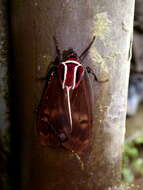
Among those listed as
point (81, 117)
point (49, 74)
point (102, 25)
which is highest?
point (102, 25)

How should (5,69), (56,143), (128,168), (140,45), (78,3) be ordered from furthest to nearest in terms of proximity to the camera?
1. (140,45)
2. (128,168)
3. (5,69)
4. (56,143)
5. (78,3)

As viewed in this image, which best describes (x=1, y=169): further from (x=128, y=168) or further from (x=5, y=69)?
(x=128, y=168)

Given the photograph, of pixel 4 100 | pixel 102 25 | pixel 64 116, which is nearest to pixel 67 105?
pixel 64 116

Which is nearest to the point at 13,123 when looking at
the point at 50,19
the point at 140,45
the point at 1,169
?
the point at 1,169

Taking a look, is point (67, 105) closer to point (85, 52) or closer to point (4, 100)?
point (85, 52)

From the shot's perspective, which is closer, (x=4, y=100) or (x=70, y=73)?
(x=70, y=73)

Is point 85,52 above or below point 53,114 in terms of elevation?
above

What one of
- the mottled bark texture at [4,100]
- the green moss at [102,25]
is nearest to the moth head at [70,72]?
the green moss at [102,25]
